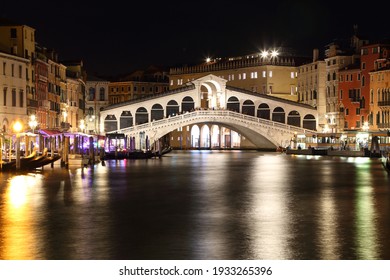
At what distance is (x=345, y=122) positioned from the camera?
237 feet

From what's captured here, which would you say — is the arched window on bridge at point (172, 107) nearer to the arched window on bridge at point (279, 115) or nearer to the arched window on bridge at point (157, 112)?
the arched window on bridge at point (157, 112)

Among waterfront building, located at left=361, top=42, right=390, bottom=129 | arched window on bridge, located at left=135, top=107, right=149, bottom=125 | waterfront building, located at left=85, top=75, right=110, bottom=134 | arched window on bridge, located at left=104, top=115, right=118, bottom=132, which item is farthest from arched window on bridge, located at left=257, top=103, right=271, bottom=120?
waterfront building, located at left=85, top=75, right=110, bottom=134

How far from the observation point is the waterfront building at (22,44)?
47438 mm

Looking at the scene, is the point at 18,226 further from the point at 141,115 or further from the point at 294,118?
the point at 294,118

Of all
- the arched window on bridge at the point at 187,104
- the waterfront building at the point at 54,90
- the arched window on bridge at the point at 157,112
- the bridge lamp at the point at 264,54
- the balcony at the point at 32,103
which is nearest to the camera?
the balcony at the point at 32,103

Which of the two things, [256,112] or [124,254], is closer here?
[124,254]

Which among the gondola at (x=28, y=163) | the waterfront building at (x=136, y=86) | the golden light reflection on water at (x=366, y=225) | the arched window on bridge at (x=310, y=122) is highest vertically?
the waterfront building at (x=136, y=86)

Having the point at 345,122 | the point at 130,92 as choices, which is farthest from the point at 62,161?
the point at 130,92

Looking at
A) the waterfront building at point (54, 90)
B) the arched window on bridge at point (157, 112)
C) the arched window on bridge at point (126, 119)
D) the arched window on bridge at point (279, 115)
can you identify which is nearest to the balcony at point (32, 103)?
the waterfront building at point (54, 90)

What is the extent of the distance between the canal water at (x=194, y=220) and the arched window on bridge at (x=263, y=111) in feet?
169

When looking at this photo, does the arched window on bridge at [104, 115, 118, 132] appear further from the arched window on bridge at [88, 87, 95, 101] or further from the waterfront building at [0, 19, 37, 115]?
the waterfront building at [0, 19, 37, 115]

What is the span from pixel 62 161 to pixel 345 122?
38.6 m

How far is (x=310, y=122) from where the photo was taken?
77812 mm

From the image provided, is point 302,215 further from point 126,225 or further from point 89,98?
point 89,98
